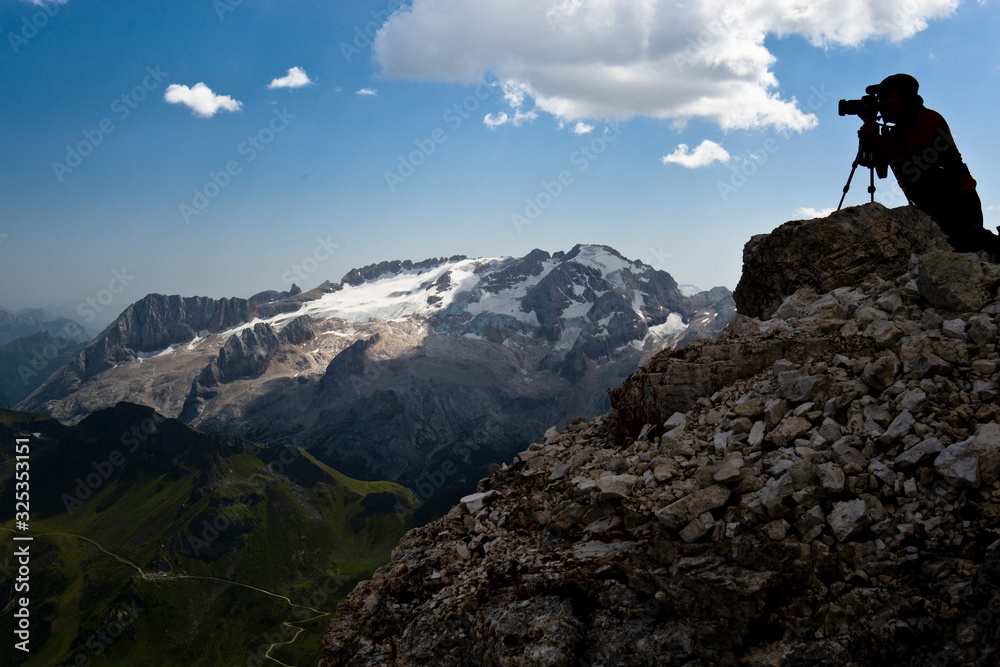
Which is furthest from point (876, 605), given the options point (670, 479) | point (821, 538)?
point (670, 479)

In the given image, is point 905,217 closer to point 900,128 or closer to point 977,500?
point 900,128

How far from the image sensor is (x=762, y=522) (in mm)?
11156

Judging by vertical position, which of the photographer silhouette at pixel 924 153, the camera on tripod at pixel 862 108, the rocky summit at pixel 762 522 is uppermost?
the camera on tripod at pixel 862 108

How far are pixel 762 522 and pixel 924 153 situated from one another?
1262 cm

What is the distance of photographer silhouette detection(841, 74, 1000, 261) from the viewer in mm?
16734

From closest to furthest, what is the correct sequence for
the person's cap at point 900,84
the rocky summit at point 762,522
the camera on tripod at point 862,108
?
1. the rocky summit at point 762,522
2. the person's cap at point 900,84
3. the camera on tripod at point 862,108

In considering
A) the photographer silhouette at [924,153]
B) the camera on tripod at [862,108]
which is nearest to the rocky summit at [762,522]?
the photographer silhouette at [924,153]

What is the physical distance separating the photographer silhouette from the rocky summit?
2.11 m

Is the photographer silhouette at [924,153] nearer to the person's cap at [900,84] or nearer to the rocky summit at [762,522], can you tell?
the person's cap at [900,84]

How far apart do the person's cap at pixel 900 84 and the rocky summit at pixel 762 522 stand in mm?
5043

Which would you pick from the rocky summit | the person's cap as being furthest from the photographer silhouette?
the rocky summit

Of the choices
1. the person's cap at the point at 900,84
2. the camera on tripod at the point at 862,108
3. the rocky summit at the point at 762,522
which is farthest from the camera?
the camera on tripod at the point at 862,108

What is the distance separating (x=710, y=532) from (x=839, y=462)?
9.12 feet

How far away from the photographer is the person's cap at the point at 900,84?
16606 millimetres
